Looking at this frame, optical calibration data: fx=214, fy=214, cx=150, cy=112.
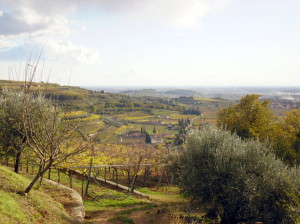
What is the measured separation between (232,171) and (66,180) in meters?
16.9

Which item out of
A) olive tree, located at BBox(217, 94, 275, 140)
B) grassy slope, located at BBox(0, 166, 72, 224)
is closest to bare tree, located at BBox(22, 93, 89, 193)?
grassy slope, located at BBox(0, 166, 72, 224)

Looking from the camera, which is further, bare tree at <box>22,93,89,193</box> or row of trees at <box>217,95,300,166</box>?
row of trees at <box>217,95,300,166</box>

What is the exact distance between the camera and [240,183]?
11.9 m

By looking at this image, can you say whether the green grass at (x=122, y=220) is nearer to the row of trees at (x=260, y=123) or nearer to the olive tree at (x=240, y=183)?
the olive tree at (x=240, y=183)

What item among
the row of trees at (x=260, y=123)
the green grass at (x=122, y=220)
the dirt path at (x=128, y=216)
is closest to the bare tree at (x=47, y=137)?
the dirt path at (x=128, y=216)


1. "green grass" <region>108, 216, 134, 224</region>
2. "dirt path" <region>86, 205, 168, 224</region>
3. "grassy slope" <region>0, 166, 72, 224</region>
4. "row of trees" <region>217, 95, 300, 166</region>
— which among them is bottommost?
"dirt path" <region>86, 205, 168, 224</region>

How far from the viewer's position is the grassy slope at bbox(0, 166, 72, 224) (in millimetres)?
8923

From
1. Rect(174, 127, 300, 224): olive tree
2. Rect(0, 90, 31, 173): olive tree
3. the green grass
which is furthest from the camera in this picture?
Rect(0, 90, 31, 173): olive tree

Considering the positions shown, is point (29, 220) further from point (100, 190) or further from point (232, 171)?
point (100, 190)

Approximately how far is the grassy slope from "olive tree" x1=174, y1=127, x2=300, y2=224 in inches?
305

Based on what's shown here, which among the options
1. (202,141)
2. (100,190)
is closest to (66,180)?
(100,190)

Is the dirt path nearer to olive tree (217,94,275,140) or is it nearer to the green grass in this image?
the green grass

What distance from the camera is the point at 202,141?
14.4 m

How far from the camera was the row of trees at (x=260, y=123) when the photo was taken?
23891 millimetres
